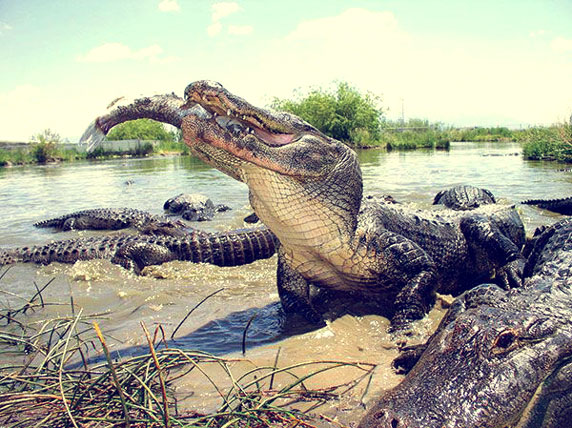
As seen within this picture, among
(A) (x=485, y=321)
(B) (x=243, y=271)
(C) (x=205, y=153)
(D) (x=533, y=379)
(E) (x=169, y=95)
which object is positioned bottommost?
(B) (x=243, y=271)

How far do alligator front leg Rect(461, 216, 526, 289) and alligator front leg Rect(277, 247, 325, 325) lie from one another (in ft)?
5.29

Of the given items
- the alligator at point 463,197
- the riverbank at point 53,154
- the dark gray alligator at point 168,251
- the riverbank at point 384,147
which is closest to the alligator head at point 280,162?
the dark gray alligator at point 168,251

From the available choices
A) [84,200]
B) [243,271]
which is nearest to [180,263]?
[243,271]

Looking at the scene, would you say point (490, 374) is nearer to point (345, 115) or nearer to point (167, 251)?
point (167, 251)

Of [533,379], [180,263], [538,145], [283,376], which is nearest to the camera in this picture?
[533,379]

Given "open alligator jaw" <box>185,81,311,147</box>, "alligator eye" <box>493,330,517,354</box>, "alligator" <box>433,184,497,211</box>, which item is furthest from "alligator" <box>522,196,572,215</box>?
"alligator eye" <box>493,330,517,354</box>

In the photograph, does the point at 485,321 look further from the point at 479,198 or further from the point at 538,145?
the point at 538,145

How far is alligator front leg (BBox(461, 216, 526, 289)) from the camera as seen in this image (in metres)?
3.93

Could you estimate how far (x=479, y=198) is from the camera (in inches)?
318

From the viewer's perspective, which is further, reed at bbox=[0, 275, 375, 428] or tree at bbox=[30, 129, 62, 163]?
tree at bbox=[30, 129, 62, 163]

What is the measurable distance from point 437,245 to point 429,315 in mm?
709

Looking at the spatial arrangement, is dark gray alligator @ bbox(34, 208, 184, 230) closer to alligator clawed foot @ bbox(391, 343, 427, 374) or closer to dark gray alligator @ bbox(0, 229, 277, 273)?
dark gray alligator @ bbox(0, 229, 277, 273)

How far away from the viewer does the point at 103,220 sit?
909 cm

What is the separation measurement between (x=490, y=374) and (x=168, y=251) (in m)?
4.72
